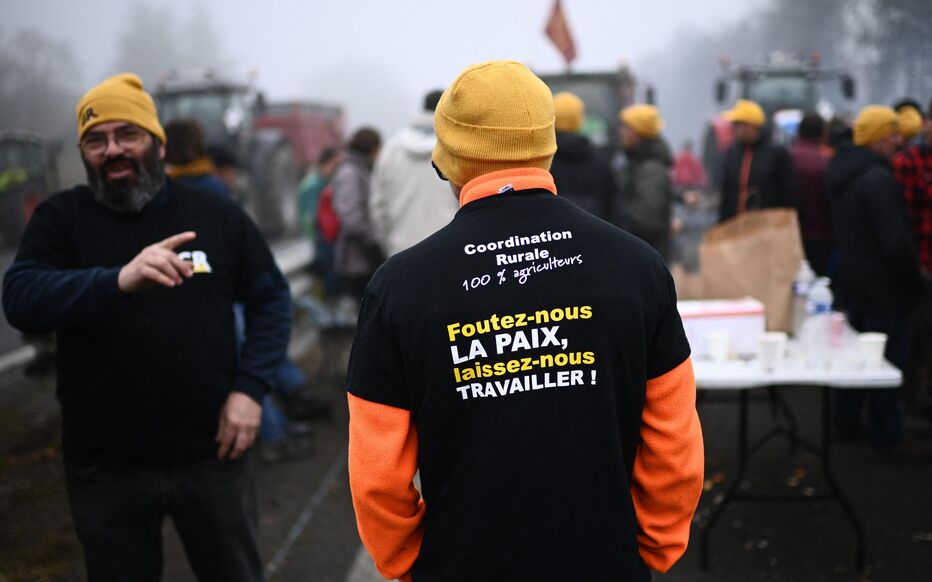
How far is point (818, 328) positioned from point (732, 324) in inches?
15.6

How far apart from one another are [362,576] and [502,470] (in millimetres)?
2656

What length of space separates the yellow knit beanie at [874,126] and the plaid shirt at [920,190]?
0.21 meters

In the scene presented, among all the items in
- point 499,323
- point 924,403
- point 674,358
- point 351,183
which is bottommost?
point 924,403

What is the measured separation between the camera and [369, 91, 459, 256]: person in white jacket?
5828 millimetres

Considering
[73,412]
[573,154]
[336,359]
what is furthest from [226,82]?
[73,412]

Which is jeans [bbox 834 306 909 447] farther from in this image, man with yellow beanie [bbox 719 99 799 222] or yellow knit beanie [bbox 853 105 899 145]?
man with yellow beanie [bbox 719 99 799 222]

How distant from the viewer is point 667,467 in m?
1.89

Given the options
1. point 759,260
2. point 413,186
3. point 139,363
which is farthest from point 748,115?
point 139,363

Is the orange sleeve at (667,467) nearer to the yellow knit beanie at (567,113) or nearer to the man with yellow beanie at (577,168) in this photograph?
the man with yellow beanie at (577,168)

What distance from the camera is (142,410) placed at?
2686mm

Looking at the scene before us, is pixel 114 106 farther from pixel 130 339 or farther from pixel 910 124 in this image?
pixel 910 124

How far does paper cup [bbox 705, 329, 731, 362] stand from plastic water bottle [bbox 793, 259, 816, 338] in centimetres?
56

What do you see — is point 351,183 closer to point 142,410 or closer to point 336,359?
point 336,359

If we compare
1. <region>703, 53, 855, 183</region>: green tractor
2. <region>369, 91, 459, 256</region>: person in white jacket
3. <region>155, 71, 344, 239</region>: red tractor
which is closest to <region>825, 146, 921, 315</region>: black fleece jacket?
<region>369, 91, 459, 256</region>: person in white jacket
